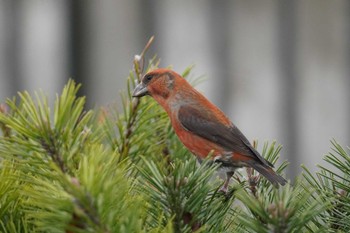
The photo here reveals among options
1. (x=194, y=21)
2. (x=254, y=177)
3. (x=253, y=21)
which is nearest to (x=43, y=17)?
(x=194, y=21)

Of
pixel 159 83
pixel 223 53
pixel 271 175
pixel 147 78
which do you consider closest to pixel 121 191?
pixel 271 175

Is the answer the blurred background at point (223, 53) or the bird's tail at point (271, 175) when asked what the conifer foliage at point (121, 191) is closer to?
the bird's tail at point (271, 175)

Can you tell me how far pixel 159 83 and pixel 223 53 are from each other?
2311 millimetres

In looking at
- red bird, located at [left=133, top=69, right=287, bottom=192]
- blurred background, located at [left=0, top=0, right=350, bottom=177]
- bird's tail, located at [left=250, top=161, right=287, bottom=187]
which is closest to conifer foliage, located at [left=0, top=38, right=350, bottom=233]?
bird's tail, located at [left=250, top=161, right=287, bottom=187]

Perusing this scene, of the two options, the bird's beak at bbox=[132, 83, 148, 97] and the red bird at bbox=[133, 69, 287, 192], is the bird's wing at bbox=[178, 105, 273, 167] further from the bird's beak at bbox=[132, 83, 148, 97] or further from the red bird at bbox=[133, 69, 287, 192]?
the bird's beak at bbox=[132, 83, 148, 97]

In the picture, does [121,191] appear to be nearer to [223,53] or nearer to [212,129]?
[212,129]

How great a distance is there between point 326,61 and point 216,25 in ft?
1.83

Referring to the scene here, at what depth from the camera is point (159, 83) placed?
165cm

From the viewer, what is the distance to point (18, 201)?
1020 mm

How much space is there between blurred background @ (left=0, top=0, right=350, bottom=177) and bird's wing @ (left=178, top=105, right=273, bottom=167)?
6.75 feet

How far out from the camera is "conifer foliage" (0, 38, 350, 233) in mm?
849

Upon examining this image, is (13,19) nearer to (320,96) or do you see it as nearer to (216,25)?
(216,25)

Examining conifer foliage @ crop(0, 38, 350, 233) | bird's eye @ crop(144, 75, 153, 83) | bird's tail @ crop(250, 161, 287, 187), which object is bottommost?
conifer foliage @ crop(0, 38, 350, 233)

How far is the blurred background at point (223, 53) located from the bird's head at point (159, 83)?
2091 mm
